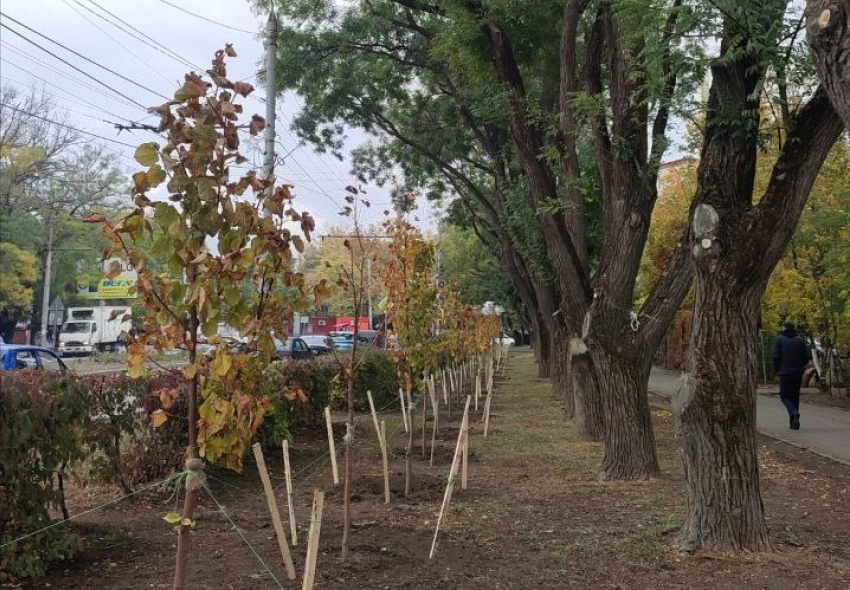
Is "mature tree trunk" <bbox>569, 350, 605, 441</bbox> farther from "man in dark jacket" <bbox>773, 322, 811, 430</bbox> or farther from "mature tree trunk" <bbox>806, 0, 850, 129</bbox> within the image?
"mature tree trunk" <bbox>806, 0, 850, 129</bbox>

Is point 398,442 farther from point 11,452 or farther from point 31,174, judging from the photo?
point 31,174

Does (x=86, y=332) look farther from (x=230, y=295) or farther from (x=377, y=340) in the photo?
(x=230, y=295)

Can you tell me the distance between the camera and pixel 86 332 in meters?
49.4

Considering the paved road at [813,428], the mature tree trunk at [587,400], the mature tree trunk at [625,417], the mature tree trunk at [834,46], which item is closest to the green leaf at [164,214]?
the mature tree trunk at [834,46]

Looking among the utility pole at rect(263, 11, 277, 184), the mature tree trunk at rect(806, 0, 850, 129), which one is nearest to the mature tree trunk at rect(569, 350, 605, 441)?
the utility pole at rect(263, 11, 277, 184)

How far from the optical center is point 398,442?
508 inches

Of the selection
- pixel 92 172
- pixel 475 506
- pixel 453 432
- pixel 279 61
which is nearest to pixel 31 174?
pixel 92 172

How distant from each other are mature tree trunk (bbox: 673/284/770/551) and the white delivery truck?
150 feet

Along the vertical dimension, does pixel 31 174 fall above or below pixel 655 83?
above

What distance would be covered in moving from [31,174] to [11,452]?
27078mm

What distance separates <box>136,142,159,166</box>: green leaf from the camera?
3.41 metres

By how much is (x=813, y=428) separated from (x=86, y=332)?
147 ft

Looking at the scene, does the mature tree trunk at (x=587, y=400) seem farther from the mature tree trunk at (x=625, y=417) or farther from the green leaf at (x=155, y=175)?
the green leaf at (x=155, y=175)

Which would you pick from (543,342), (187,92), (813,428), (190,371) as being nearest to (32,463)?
(190,371)
